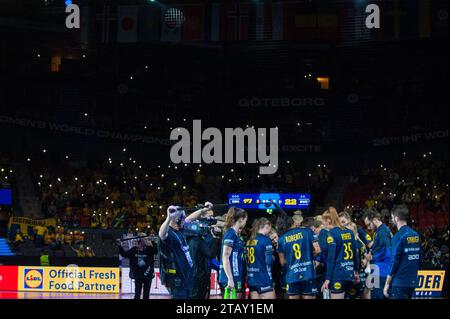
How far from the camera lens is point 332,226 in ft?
43.3

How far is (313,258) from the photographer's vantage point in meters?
12.9

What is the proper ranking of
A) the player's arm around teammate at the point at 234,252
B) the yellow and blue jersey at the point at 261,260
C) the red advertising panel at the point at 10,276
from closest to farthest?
Result: the player's arm around teammate at the point at 234,252 < the yellow and blue jersey at the point at 261,260 < the red advertising panel at the point at 10,276

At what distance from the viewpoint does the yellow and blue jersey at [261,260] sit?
12688 millimetres

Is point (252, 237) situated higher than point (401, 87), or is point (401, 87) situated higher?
point (401, 87)

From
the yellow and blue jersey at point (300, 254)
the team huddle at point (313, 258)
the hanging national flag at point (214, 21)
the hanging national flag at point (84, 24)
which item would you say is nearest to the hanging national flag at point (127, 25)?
the hanging national flag at point (84, 24)

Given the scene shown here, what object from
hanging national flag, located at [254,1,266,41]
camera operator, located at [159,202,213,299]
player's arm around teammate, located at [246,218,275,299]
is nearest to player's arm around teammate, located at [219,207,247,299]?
player's arm around teammate, located at [246,218,275,299]

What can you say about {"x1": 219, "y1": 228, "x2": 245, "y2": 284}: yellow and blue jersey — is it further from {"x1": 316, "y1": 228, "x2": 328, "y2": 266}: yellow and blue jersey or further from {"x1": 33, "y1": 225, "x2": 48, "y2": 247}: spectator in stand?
{"x1": 33, "y1": 225, "x2": 48, "y2": 247}: spectator in stand

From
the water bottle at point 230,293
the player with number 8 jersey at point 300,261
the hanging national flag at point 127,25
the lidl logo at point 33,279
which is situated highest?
the hanging national flag at point 127,25

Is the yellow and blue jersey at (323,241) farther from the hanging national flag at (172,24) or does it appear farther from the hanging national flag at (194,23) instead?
the hanging national flag at (172,24)

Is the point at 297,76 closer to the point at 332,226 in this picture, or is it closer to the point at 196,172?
the point at 196,172

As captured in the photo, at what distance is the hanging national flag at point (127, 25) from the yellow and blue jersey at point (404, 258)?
625 inches

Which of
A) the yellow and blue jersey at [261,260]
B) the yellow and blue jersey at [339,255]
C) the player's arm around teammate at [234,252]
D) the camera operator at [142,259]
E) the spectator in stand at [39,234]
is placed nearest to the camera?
the player's arm around teammate at [234,252]

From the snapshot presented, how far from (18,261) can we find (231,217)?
1064cm

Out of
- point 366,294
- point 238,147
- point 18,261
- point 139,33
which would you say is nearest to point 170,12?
point 139,33
